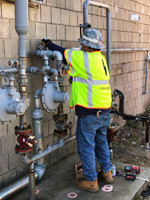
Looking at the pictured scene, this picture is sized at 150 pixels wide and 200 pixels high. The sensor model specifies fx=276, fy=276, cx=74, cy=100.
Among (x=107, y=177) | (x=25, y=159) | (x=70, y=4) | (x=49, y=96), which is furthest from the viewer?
(x=70, y=4)

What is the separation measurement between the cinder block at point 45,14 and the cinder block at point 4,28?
2.02 ft

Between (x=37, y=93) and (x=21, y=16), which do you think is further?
(x=37, y=93)

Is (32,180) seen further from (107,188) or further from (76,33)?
(76,33)

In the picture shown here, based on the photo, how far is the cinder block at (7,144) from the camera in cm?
309

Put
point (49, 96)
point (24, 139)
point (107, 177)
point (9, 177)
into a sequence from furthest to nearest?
point (107, 177)
point (9, 177)
point (49, 96)
point (24, 139)

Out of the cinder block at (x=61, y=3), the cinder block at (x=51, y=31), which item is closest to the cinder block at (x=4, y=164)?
the cinder block at (x=51, y=31)

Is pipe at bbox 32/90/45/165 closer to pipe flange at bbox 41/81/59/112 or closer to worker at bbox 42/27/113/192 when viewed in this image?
pipe flange at bbox 41/81/59/112

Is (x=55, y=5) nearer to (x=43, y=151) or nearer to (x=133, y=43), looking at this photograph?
(x=43, y=151)

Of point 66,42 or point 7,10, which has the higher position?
point 7,10

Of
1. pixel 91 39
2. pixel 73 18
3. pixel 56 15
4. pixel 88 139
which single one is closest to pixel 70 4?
pixel 73 18

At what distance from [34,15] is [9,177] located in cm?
194

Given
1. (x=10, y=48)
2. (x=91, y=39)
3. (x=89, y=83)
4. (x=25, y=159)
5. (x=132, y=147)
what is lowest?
(x=132, y=147)

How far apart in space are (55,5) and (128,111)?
3.38m

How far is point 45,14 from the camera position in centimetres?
348
